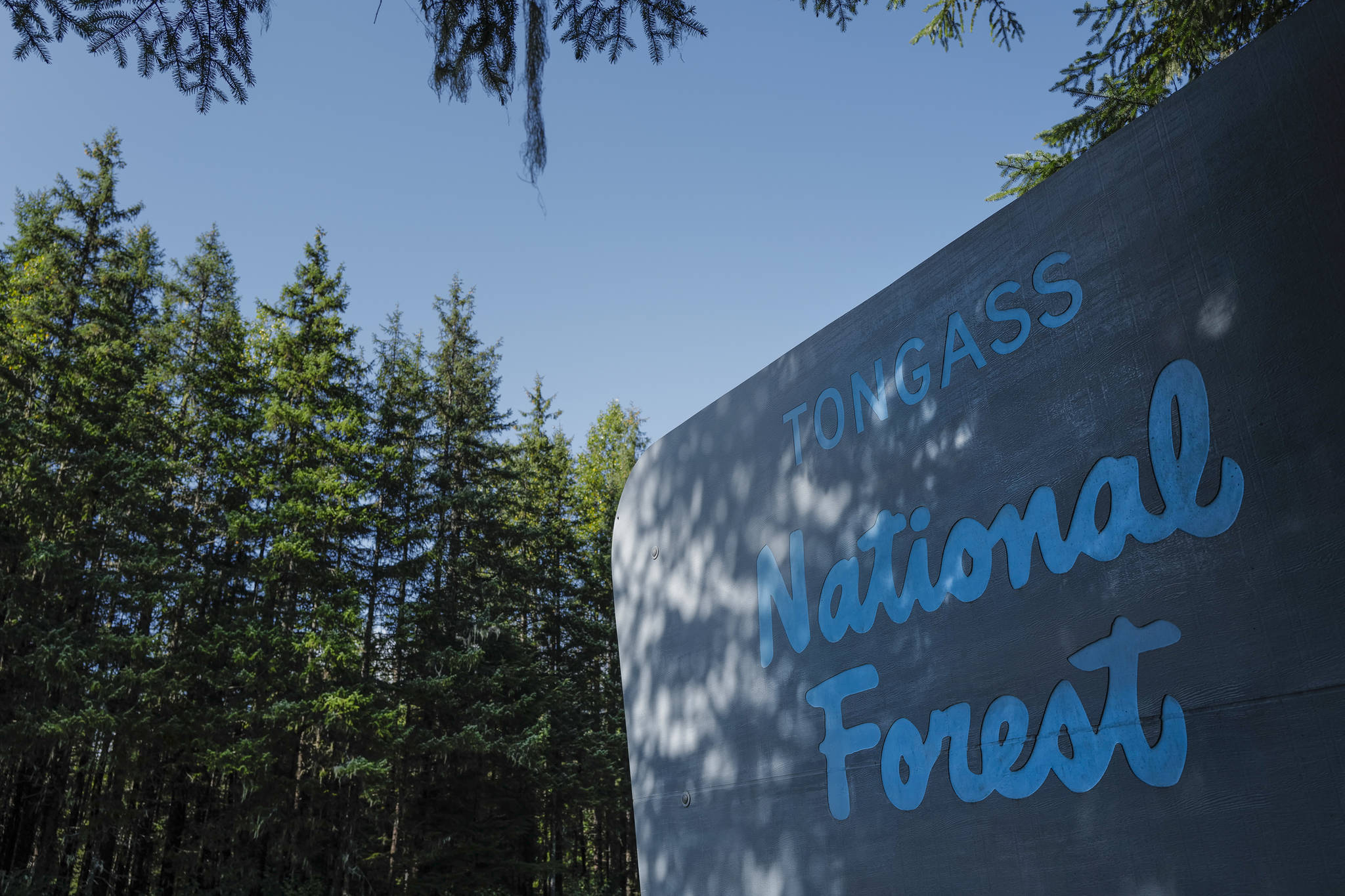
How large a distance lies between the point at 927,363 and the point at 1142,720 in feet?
4.92

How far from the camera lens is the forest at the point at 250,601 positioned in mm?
11984

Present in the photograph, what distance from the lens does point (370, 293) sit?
16.9 meters

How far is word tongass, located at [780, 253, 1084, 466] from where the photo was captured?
9.32ft

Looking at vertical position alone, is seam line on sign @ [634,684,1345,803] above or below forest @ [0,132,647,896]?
below

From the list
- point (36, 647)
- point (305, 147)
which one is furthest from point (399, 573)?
point (305, 147)

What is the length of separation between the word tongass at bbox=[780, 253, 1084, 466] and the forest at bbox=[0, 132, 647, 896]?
35.1 ft

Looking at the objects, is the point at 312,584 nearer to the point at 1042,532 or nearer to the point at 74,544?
the point at 74,544

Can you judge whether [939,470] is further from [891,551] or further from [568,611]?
[568,611]

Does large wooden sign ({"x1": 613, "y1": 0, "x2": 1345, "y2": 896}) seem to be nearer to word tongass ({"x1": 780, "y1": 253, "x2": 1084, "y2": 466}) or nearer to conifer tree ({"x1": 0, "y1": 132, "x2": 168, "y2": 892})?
word tongass ({"x1": 780, "y1": 253, "x2": 1084, "y2": 466})

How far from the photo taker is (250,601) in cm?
1366

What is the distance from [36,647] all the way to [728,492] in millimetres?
11818

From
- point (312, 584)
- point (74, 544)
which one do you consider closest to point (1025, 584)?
point (312, 584)

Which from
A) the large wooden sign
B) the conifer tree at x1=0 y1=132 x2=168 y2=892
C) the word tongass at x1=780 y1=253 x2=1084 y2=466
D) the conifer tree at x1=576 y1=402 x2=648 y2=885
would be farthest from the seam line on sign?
the conifer tree at x1=576 y1=402 x2=648 y2=885

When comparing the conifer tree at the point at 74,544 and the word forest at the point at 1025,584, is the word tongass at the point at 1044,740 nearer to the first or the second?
the word forest at the point at 1025,584
